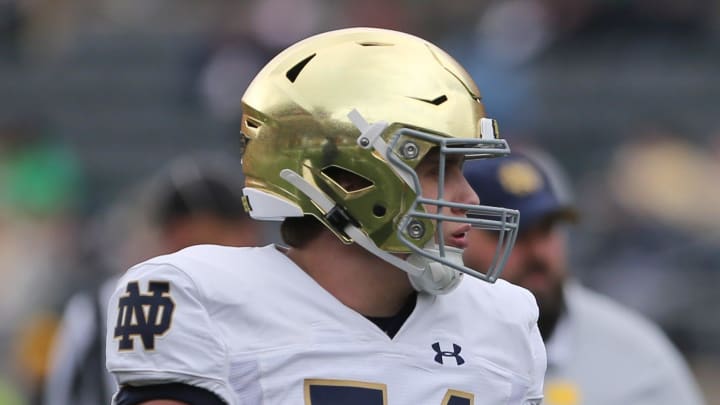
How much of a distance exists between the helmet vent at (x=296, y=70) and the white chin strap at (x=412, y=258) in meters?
0.16

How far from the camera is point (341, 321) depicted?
270 cm

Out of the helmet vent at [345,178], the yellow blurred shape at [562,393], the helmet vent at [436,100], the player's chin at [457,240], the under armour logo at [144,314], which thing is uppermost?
the helmet vent at [436,100]

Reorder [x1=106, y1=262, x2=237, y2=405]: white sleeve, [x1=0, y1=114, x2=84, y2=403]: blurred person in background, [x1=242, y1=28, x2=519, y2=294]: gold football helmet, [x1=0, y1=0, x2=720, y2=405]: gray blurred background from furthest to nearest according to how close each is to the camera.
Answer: [x1=0, y1=0, x2=720, y2=405]: gray blurred background < [x1=0, y1=114, x2=84, y2=403]: blurred person in background < [x1=242, y1=28, x2=519, y2=294]: gold football helmet < [x1=106, y1=262, x2=237, y2=405]: white sleeve

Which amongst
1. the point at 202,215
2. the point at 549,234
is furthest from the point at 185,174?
the point at 549,234

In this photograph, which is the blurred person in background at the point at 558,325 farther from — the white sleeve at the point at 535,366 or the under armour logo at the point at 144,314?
the under armour logo at the point at 144,314

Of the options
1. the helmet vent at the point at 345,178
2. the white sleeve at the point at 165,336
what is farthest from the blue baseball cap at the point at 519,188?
the white sleeve at the point at 165,336

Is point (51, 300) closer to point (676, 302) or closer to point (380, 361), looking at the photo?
point (676, 302)

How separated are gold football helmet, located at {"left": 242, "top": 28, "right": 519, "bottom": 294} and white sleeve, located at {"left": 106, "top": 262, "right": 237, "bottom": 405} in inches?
10.1

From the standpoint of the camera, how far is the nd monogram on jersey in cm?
255

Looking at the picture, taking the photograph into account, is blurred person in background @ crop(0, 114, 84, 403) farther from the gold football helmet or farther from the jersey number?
the jersey number

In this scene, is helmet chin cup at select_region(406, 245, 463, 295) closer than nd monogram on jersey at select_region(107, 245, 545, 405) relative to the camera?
No

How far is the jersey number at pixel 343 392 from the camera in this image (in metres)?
2.61

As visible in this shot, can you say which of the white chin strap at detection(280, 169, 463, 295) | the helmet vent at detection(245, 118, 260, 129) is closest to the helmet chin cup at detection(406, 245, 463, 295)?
the white chin strap at detection(280, 169, 463, 295)

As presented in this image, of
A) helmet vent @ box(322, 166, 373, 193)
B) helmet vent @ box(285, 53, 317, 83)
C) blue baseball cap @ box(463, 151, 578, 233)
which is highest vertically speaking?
blue baseball cap @ box(463, 151, 578, 233)
